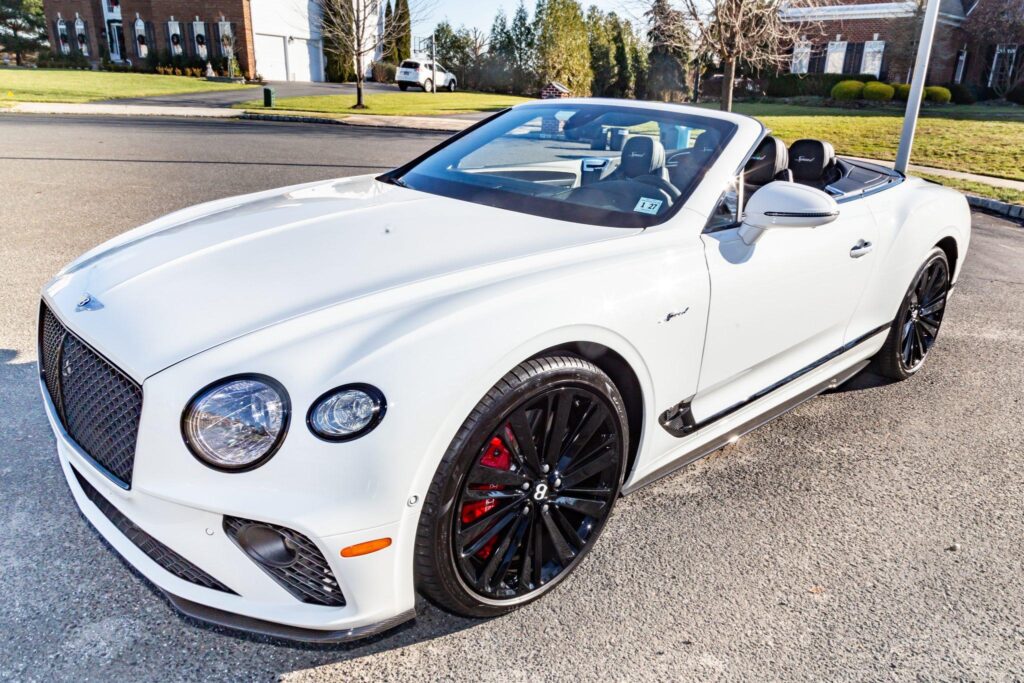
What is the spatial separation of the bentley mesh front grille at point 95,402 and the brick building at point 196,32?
45.4 m

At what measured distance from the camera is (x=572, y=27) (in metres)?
39.8

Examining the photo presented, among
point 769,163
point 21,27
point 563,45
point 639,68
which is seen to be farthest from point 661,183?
point 21,27

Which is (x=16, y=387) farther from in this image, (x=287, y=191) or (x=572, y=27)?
(x=572, y=27)

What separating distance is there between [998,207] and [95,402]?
1174 cm

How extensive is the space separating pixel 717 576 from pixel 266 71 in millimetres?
48214

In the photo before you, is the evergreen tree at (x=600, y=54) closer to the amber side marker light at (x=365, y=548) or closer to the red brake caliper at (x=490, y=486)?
the red brake caliper at (x=490, y=486)

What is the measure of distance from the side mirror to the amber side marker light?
1753mm

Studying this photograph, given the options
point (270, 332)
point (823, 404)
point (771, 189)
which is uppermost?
point (771, 189)

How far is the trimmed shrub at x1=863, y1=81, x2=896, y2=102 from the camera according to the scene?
31.0 metres

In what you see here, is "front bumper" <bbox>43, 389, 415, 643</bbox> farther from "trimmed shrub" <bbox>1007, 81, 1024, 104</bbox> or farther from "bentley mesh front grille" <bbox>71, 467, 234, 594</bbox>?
"trimmed shrub" <bbox>1007, 81, 1024, 104</bbox>

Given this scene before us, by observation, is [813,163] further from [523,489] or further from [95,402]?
[95,402]

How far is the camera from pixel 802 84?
122 ft

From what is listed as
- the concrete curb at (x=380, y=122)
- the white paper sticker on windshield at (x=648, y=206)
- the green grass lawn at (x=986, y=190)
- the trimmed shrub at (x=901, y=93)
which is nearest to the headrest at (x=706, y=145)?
the white paper sticker on windshield at (x=648, y=206)

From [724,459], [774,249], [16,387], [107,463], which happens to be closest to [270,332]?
[107,463]
